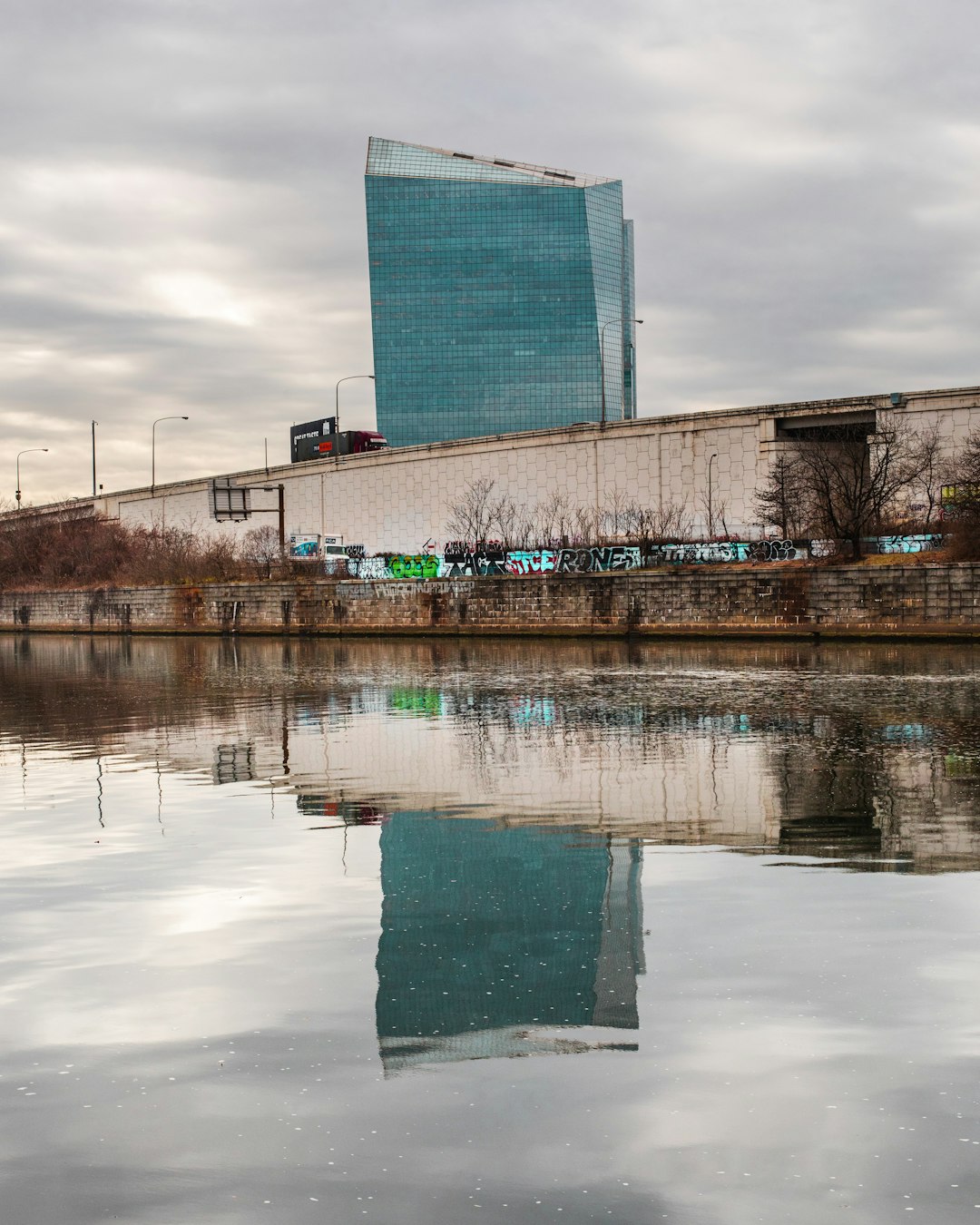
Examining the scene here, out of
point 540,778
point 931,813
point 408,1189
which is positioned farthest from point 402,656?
point 408,1189

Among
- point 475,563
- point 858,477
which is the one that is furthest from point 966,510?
point 475,563

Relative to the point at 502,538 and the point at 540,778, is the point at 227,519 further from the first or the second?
the point at 540,778

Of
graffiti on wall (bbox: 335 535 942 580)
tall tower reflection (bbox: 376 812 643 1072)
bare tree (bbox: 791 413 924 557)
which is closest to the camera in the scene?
tall tower reflection (bbox: 376 812 643 1072)

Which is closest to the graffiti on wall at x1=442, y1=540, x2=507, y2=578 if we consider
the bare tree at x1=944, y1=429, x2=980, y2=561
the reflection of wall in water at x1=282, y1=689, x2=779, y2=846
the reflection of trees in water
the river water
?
the reflection of trees in water

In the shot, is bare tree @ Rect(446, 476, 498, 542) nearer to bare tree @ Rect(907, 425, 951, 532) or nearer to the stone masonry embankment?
the stone masonry embankment

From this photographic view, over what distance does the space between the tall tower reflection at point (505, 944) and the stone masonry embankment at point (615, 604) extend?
40.6 m

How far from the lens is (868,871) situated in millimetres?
10719

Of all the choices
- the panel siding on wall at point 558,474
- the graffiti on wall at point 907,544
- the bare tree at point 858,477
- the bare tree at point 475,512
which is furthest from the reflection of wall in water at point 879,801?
the bare tree at point 475,512

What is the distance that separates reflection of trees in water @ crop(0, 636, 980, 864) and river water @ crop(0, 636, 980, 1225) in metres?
0.15

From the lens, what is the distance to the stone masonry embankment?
166ft

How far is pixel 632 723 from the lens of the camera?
23.1 meters

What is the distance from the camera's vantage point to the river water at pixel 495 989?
5277 mm

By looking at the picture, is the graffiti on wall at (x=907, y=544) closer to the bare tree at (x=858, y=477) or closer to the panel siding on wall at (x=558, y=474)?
the bare tree at (x=858, y=477)

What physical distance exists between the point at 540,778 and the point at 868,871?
6301 millimetres
